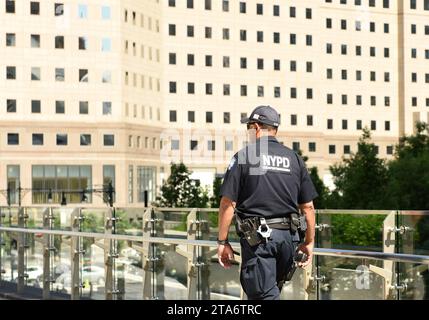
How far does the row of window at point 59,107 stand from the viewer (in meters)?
101

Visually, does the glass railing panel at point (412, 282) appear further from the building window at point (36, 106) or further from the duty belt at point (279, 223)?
the building window at point (36, 106)

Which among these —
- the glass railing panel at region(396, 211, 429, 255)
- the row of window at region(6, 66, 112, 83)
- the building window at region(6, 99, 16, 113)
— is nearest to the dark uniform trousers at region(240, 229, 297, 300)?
the glass railing panel at region(396, 211, 429, 255)

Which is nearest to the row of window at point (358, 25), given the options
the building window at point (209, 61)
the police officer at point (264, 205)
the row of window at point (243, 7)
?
the row of window at point (243, 7)

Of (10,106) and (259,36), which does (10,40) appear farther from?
(259,36)

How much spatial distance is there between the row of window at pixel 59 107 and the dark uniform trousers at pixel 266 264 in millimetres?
94479

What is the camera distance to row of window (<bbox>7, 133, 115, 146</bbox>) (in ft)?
334

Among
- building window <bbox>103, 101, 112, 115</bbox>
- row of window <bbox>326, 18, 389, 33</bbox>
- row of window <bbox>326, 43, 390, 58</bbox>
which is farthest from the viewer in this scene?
row of window <bbox>326, 18, 389, 33</bbox>

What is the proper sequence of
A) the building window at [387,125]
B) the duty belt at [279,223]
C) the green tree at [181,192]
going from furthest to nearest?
1. the building window at [387,125]
2. the green tree at [181,192]
3. the duty belt at [279,223]

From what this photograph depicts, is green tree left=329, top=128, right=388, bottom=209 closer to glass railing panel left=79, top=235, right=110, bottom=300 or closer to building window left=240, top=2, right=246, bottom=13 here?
building window left=240, top=2, right=246, bottom=13

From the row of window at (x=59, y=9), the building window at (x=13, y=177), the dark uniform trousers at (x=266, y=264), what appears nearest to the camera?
the dark uniform trousers at (x=266, y=264)

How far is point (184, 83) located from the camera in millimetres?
112750

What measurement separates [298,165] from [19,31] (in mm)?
94585
